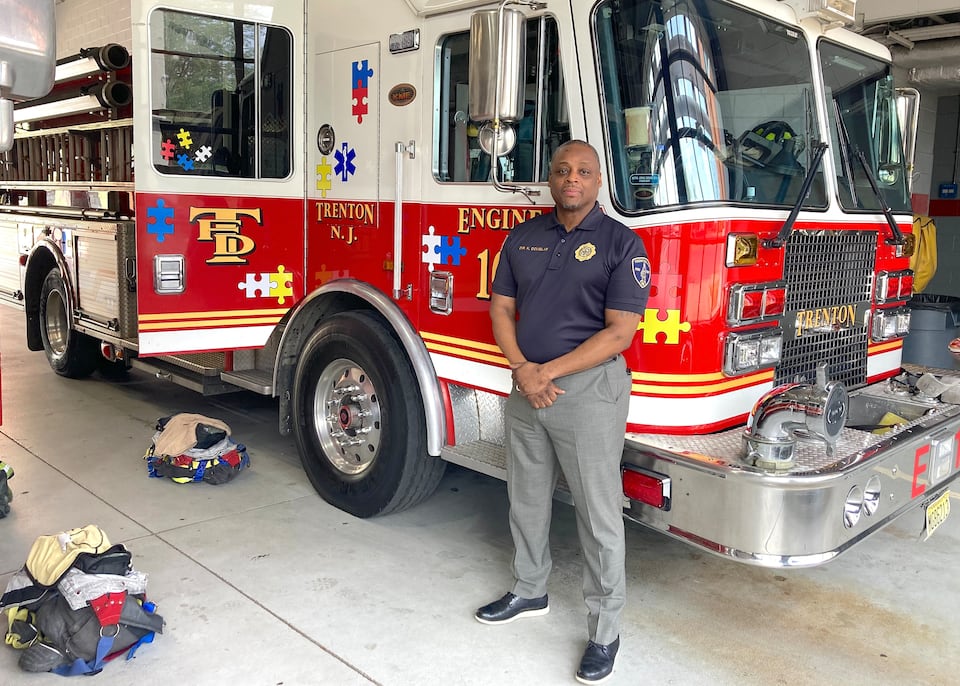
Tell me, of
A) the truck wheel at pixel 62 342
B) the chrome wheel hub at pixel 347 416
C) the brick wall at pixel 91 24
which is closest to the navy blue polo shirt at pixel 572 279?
the chrome wheel hub at pixel 347 416

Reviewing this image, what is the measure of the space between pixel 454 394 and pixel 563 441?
104 centimetres

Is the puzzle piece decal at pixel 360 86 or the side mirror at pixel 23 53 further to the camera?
the puzzle piece decal at pixel 360 86

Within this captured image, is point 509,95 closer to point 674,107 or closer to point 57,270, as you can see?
point 674,107

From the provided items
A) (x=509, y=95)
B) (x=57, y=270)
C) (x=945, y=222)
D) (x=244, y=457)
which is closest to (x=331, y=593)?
(x=244, y=457)

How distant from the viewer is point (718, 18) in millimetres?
3254

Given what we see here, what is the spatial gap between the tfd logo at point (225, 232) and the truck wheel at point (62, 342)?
9.79 feet

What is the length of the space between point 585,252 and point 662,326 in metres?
0.44

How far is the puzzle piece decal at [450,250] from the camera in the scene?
12.4 feet

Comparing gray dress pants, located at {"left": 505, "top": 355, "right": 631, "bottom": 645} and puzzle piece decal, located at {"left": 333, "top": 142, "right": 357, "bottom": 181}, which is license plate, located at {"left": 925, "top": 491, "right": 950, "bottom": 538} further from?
puzzle piece decal, located at {"left": 333, "top": 142, "right": 357, "bottom": 181}

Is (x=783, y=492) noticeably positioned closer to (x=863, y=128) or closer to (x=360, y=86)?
(x=863, y=128)

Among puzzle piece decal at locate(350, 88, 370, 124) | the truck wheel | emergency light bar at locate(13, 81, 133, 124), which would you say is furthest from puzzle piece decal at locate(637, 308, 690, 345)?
the truck wheel

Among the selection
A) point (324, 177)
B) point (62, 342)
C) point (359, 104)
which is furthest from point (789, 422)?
point (62, 342)

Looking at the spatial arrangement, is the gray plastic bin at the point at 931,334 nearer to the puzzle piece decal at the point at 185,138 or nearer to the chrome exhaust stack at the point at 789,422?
the chrome exhaust stack at the point at 789,422

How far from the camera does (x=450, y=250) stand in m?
3.83
